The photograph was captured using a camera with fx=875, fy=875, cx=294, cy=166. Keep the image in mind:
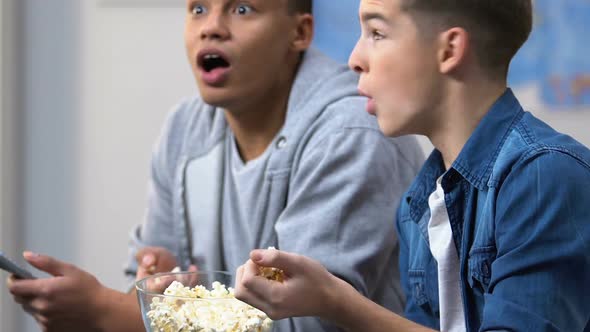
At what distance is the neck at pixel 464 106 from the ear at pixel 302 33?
416mm

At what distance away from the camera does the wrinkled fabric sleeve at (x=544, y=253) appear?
0.84 m

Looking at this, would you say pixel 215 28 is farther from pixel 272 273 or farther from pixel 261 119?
pixel 272 273

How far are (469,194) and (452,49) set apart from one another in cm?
16

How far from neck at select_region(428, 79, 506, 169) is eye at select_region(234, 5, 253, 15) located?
42cm

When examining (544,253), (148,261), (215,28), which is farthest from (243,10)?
(544,253)

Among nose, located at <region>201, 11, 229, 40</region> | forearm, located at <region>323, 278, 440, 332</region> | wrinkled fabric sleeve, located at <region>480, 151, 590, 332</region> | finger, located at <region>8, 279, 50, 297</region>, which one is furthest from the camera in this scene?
nose, located at <region>201, 11, 229, 40</region>

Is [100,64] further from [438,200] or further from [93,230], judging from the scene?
[438,200]

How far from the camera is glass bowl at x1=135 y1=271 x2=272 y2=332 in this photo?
0.88 meters

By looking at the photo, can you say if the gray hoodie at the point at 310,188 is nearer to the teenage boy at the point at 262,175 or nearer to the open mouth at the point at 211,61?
the teenage boy at the point at 262,175

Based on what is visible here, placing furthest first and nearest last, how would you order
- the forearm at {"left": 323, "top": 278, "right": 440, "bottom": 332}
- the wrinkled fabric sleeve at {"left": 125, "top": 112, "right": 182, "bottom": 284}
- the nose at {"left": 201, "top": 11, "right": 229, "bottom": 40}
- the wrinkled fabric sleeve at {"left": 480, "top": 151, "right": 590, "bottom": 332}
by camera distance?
the wrinkled fabric sleeve at {"left": 125, "top": 112, "right": 182, "bottom": 284} < the nose at {"left": 201, "top": 11, "right": 229, "bottom": 40} < the forearm at {"left": 323, "top": 278, "right": 440, "bottom": 332} < the wrinkled fabric sleeve at {"left": 480, "top": 151, "right": 590, "bottom": 332}

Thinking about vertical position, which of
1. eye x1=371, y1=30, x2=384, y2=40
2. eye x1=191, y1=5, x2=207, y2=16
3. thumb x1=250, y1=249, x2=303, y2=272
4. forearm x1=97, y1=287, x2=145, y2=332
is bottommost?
forearm x1=97, y1=287, x2=145, y2=332

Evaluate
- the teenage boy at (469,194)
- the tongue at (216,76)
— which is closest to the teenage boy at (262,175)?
→ the tongue at (216,76)

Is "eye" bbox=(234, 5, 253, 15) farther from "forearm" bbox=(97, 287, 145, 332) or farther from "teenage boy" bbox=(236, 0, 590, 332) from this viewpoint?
"forearm" bbox=(97, 287, 145, 332)

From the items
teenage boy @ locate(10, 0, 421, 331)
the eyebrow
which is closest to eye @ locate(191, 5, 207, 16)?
teenage boy @ locate(10, 0, 421, 331)
